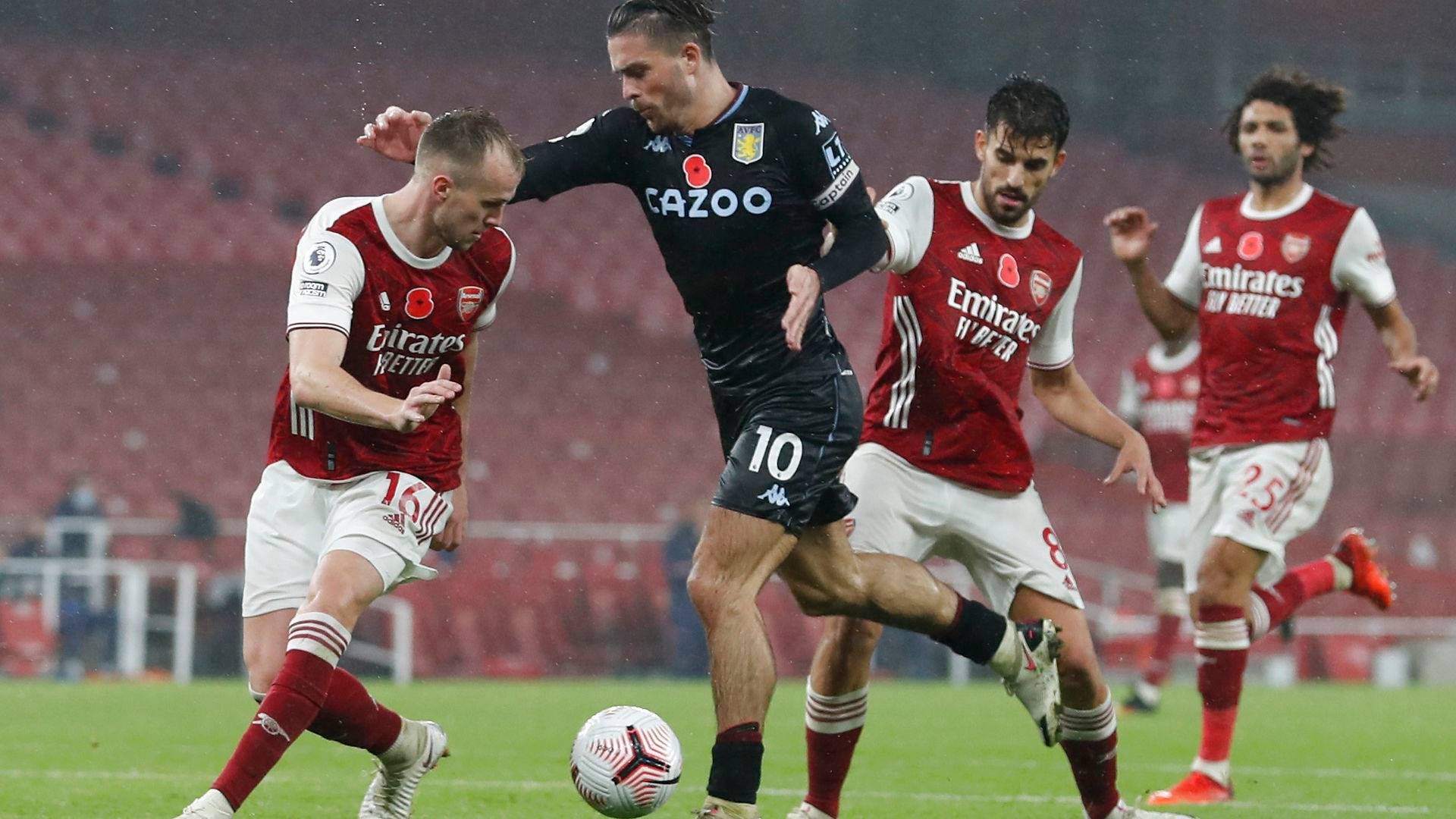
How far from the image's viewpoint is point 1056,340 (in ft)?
18.1

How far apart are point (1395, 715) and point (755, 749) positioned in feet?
25.9

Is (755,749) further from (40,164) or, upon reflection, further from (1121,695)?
(40,164)

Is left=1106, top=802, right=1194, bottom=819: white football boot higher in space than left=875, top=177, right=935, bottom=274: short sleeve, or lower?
lower

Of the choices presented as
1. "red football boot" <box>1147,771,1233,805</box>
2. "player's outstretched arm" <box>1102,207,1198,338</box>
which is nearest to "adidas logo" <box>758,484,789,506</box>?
"player's outstretched arm" <box>1102,207,1198,338</box>

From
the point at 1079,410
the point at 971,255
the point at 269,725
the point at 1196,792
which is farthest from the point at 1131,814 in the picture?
the point at 269,725

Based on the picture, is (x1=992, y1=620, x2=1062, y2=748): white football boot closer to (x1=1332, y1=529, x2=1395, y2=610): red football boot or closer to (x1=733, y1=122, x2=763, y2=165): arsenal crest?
(x1=733, y1=122, x2=763, y2=165): arsenal crest

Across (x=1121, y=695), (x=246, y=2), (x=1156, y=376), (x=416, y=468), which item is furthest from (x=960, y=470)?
(x=246, y=2)

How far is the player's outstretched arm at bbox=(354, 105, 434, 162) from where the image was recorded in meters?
4.80

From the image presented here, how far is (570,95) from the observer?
22.6 meters

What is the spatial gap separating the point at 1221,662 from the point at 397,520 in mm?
3126

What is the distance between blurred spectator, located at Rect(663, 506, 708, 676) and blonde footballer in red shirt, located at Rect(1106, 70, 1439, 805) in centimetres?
862

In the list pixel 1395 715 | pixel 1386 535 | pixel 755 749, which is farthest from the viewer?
pixel 1386 535

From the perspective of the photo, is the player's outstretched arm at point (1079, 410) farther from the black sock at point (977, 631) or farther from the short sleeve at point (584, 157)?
the short sleeve at point (584, 157)

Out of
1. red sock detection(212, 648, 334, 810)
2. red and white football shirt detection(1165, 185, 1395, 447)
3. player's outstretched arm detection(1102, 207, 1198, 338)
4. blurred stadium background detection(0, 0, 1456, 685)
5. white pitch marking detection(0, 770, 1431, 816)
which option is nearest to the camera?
red sock detection(212, 648, 334, 810)
